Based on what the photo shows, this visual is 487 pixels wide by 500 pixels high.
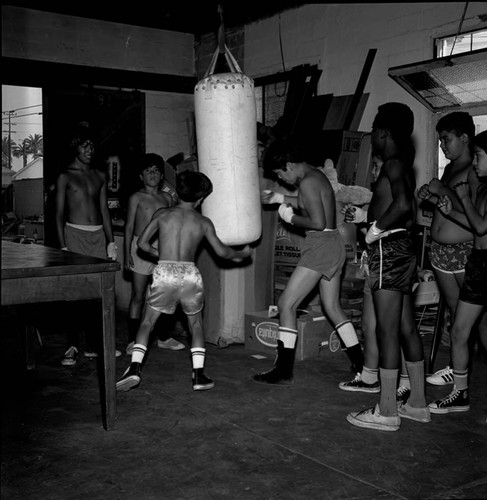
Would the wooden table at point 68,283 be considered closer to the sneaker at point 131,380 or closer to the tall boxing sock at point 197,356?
the sneaker at point 131,380

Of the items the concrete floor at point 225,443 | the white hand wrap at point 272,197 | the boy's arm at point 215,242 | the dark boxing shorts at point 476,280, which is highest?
the white hand wrap at point 272,197

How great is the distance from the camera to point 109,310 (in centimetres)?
371

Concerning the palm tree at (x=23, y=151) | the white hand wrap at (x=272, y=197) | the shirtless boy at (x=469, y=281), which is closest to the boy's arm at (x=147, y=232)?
the white hand wrap at (x=272, y=197)

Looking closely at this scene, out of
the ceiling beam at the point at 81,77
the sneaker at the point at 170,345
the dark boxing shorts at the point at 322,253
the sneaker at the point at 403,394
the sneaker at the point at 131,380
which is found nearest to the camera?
the sneaker at the point at 403,394

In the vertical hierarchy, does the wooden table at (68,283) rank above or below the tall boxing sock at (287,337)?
above

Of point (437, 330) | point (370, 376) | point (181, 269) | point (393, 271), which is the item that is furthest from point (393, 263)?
point (181, 269)

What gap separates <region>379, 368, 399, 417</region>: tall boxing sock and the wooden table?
1573mm

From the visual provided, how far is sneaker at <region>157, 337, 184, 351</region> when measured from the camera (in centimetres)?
595

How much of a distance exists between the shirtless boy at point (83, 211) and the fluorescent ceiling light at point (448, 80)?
2922 millimetres

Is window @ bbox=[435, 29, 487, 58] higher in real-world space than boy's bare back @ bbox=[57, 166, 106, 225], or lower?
higher

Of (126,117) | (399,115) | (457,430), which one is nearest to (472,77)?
(399,115)

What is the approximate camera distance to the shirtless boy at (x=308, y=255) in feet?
15.4

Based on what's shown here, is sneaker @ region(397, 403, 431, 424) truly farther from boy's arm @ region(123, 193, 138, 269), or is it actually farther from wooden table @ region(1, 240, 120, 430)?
boy's arm @ region(123, 193, 138, 269)

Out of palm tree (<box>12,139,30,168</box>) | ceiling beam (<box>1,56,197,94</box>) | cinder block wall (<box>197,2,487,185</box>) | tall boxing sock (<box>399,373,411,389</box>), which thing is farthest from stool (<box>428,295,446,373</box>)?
palm tree (<box>12,139,30,168</box>)
